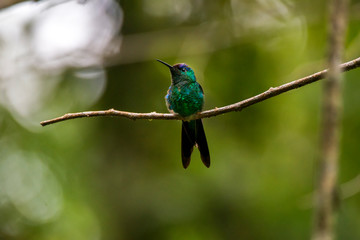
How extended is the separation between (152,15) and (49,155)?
2.99 metres

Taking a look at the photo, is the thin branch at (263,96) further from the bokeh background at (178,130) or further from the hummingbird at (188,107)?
the bokeh background at (178,130)

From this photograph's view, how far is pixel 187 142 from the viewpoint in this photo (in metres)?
3.97

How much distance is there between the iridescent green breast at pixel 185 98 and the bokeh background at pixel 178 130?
1441mm

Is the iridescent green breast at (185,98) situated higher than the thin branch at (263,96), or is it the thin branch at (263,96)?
the thin branch at (263,96)

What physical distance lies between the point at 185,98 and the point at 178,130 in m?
2.80

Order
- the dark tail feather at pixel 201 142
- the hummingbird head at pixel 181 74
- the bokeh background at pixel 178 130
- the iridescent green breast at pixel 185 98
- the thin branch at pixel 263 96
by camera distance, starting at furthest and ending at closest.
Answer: the bokeh background at pixel 178 130
the hummingbird head at pixel 181 74
the iridescent green breast at pixel 185 98
the dark tail feather at pixel 201 142
the thin branch at pixel 263 96

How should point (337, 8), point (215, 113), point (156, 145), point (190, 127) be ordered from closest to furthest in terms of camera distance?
point (337, 8), point (215, 113), point (190, 127), point (156, 145)

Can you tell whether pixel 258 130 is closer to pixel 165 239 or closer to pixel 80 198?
pixel 165 239

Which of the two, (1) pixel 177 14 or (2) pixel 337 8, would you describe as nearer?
(2) pixel 337 8

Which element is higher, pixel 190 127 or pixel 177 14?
pixel 190 127

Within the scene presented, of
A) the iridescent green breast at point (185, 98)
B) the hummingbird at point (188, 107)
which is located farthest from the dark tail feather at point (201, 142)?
the iridescent green breast at point (185, 98)

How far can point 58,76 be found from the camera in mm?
7914

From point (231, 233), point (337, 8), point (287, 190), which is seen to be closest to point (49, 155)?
point (231, 233)

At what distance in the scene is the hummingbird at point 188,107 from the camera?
3.86 meters
